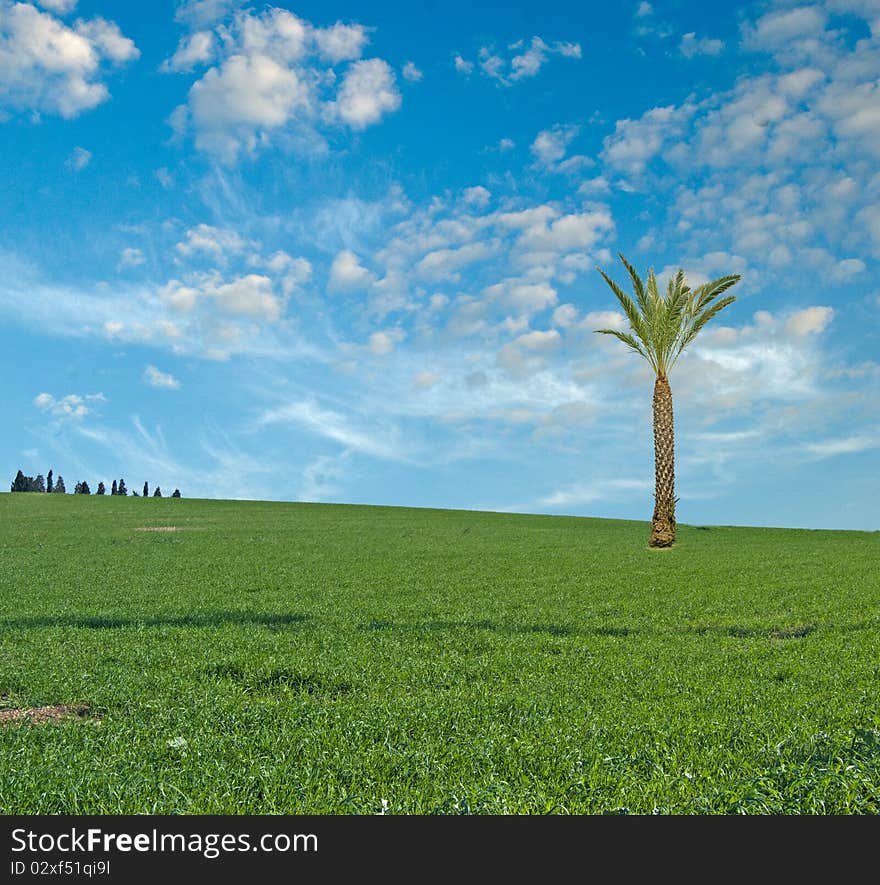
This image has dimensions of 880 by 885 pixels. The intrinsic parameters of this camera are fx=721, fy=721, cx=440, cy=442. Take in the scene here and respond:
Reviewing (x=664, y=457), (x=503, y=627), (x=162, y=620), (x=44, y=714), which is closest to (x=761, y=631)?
(x=503, y=627)

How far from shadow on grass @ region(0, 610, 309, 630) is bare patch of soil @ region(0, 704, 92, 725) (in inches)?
209

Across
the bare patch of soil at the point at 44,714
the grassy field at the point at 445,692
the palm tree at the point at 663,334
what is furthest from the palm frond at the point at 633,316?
the bare patch of soil at the point at 44,714

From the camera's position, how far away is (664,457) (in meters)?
35.2

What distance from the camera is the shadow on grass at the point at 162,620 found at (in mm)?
14539

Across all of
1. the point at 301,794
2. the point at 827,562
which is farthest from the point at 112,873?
the point at 827,562

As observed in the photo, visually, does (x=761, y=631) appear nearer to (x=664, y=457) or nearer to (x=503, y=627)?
(x=503, y=627)

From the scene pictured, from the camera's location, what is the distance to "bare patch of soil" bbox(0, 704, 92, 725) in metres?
8.42

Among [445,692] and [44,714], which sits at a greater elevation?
[445,692]

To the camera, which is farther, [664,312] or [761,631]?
[664,312]

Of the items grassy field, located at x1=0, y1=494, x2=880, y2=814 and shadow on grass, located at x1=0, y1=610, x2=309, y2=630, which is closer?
grassy field, located at x1=0, y1=494, x2=880, y2=814

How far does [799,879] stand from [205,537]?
3743 centimetres

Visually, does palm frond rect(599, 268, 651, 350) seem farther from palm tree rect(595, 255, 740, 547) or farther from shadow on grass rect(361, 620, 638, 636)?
shadow on grass rect(361, 620, 638, 636)

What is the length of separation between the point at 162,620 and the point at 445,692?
324 inches

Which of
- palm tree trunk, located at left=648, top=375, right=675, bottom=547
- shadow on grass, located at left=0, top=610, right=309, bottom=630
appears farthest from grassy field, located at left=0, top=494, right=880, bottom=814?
palm tree trunk, located at left=648, top=375, right=675, bottom=547
